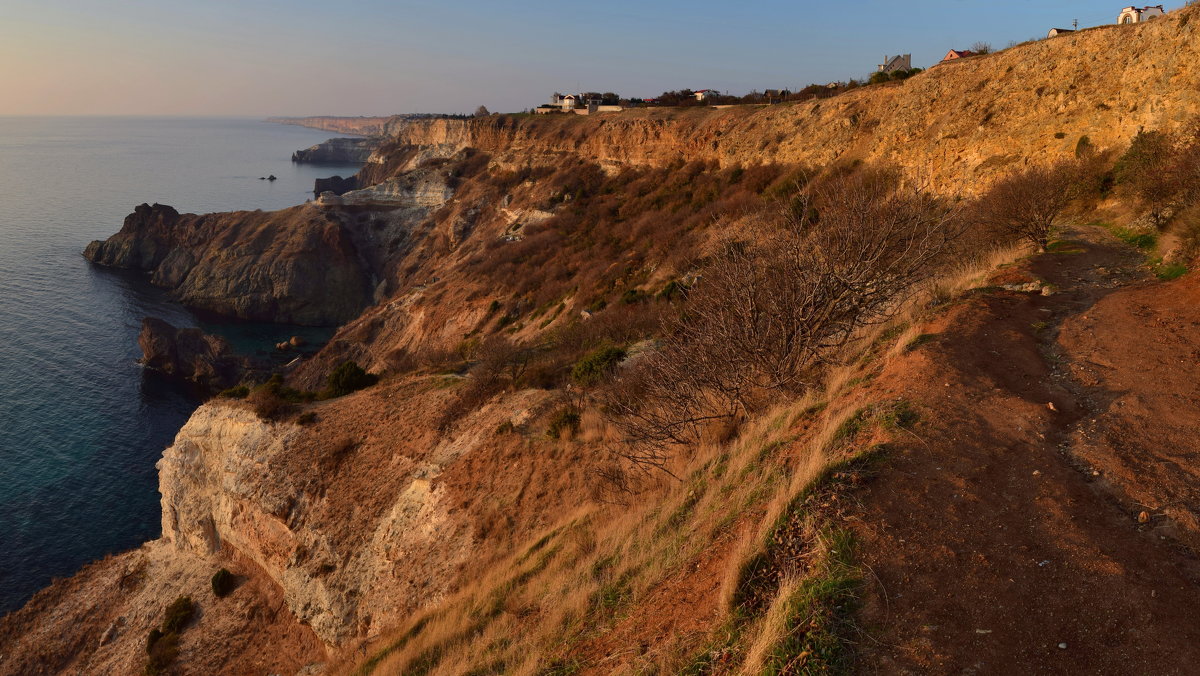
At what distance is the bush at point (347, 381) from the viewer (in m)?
24.2

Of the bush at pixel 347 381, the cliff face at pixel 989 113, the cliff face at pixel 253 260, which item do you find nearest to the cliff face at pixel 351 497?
the bush at pixel 347 381

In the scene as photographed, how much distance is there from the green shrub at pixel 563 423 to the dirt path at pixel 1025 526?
8.51 metres

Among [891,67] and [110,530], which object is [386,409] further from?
[891,67]

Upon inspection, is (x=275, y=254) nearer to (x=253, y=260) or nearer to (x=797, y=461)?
(x=253, y=260)

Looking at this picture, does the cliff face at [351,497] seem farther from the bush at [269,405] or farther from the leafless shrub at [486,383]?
the leafless shrub at [486,383]

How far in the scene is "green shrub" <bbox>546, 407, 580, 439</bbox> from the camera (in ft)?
50.4

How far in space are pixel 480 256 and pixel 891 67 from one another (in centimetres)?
3696

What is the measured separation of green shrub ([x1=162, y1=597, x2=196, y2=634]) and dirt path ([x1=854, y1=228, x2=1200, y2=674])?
72.1 ft

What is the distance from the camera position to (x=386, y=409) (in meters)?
20.6

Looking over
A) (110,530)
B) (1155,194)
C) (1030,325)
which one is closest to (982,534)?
(1030,325)

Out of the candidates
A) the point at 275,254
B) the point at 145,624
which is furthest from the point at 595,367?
the point at 275,254

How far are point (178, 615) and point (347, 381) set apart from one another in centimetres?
961

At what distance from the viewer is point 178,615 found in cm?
1891

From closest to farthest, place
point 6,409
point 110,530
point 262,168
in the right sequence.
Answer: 1. point 110,530
2. point 6,409
3. point 262,168
